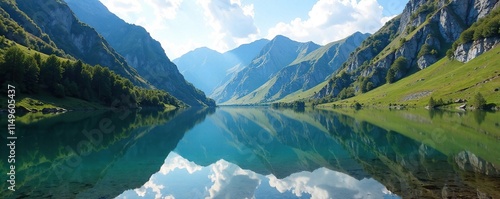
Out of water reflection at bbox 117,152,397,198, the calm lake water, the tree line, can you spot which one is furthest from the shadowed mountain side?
the tree line

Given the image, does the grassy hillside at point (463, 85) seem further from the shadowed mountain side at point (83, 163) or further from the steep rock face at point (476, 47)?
the shadowed mountain side at point (83, 163)

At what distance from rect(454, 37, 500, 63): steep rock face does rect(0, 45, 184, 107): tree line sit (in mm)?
193824

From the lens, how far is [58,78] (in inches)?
5138

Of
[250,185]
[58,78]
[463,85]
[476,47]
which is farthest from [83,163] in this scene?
[476,47]

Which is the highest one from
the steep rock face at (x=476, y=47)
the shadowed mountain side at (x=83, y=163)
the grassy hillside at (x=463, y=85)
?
the steep rock face at (x=476, y=47)

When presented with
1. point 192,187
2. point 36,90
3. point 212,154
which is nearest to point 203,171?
point 192,187

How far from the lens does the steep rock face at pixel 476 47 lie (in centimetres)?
17584

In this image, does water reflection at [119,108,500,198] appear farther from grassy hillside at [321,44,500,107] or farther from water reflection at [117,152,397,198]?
grassy hillside at [321,44,500,107]

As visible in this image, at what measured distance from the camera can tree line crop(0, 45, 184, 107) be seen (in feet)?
363

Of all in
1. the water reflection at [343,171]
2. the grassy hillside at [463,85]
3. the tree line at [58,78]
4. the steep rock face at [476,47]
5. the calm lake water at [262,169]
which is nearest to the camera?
the calm lake water at [262,169]

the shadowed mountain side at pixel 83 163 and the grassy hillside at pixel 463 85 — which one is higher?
the grassy hillside at pixel 463 85

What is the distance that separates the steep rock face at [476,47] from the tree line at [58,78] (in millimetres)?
193824

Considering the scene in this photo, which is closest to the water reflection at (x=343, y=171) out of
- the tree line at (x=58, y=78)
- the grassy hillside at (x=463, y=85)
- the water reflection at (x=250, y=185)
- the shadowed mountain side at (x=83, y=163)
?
the water reflection at (x=250, y=185)

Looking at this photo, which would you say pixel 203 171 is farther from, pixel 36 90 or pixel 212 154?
pixel 36 90
